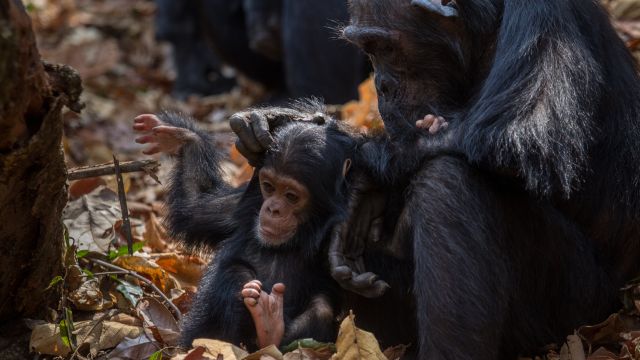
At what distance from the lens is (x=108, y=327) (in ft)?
14.0

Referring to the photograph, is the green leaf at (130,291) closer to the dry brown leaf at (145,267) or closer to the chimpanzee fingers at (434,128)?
the dry brown leaf at (145,267)

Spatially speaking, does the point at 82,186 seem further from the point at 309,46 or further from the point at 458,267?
the point at 309,46

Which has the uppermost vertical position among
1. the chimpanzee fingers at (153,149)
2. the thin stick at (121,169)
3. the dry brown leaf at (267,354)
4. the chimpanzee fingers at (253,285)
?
the chimpanzee fingers at (153,149)

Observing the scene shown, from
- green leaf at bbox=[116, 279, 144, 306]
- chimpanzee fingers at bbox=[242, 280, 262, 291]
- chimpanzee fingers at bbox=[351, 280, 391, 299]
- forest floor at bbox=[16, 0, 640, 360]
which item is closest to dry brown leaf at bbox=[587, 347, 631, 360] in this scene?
forest floor at bbox=[16, 0, 640, 360]

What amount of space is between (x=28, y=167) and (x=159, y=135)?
135cm

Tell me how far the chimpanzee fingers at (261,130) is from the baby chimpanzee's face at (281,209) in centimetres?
12

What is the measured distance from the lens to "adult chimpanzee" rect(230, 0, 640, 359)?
379 centimetres

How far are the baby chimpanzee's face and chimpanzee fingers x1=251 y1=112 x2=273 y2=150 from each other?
12cm

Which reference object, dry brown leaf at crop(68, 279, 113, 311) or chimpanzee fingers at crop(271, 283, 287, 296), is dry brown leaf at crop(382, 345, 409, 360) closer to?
chimpanzee fingers at crop(271, 283, 287, 296)

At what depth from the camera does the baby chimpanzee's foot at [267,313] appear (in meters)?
4.02

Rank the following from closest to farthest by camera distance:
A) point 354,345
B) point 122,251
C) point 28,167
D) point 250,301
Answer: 1. point 28,167
2. point 354,345
3. point 250,301
4. point 122,251

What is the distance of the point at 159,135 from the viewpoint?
482 centimetres

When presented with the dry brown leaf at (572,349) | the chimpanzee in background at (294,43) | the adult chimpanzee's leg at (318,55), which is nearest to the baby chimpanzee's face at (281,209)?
the dry brown leaf at (572,349)

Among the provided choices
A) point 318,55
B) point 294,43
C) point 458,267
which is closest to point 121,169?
point 458,267
